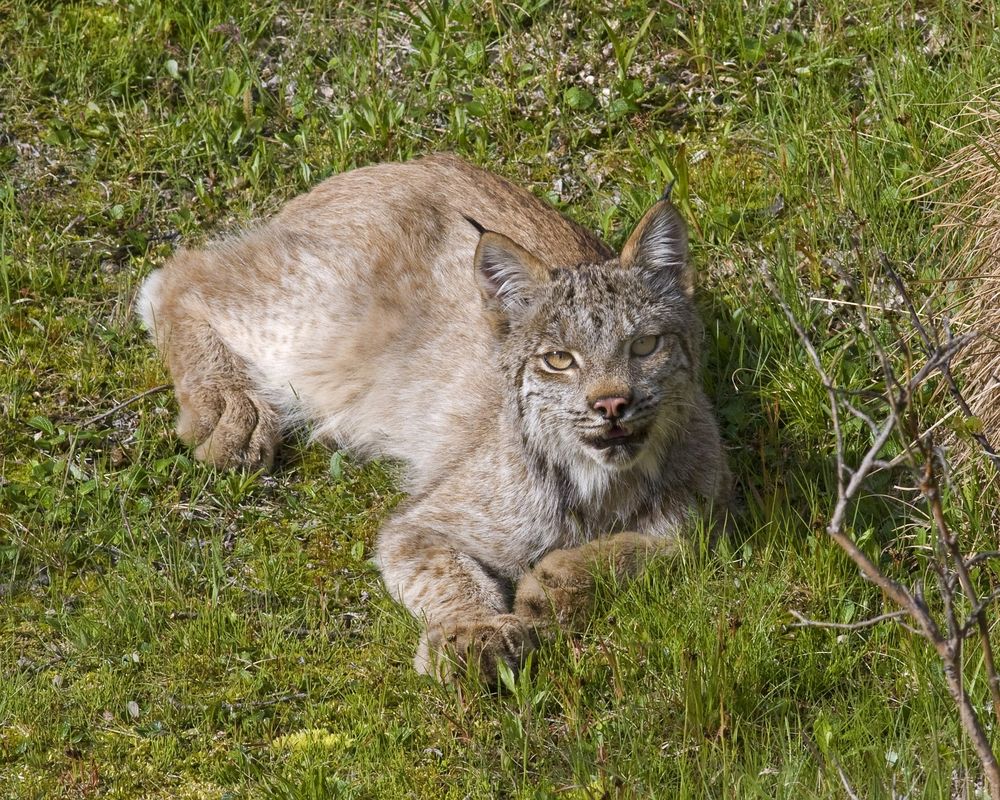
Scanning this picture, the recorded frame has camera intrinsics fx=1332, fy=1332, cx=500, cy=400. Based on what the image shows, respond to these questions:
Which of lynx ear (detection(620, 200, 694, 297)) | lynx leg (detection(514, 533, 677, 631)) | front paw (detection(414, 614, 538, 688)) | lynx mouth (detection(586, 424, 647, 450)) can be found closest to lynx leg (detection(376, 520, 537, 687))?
front paw (detection(414, 614, 538, 688))

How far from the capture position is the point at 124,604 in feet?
16.1

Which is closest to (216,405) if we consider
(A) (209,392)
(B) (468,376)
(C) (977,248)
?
(A) (209,392)

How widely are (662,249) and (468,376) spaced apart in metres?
1.12

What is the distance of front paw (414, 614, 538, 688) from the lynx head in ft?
2.31

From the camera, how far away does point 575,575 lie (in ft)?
15.7

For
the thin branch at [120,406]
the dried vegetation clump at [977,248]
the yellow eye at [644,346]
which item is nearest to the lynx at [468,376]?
the yellow eye at [644,346]

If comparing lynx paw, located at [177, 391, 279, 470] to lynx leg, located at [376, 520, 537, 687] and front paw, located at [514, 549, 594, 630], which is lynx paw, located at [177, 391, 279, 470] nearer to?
lynx leg, located at [376, 520, 537, 687]

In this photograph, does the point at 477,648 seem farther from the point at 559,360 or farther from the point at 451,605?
the point at 559,360

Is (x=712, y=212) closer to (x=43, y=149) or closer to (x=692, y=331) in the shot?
(x=692, y=331)

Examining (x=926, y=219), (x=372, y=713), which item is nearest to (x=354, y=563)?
(x=372, y=713)

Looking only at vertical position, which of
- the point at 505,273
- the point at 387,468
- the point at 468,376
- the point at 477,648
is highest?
the point at 505,273

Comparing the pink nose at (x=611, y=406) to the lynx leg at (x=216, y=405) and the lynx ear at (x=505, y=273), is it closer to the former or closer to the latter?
the lynx ear at (x=505, y=273)

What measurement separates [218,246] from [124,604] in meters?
2.16

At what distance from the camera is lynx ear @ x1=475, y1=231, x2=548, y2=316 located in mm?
4941
